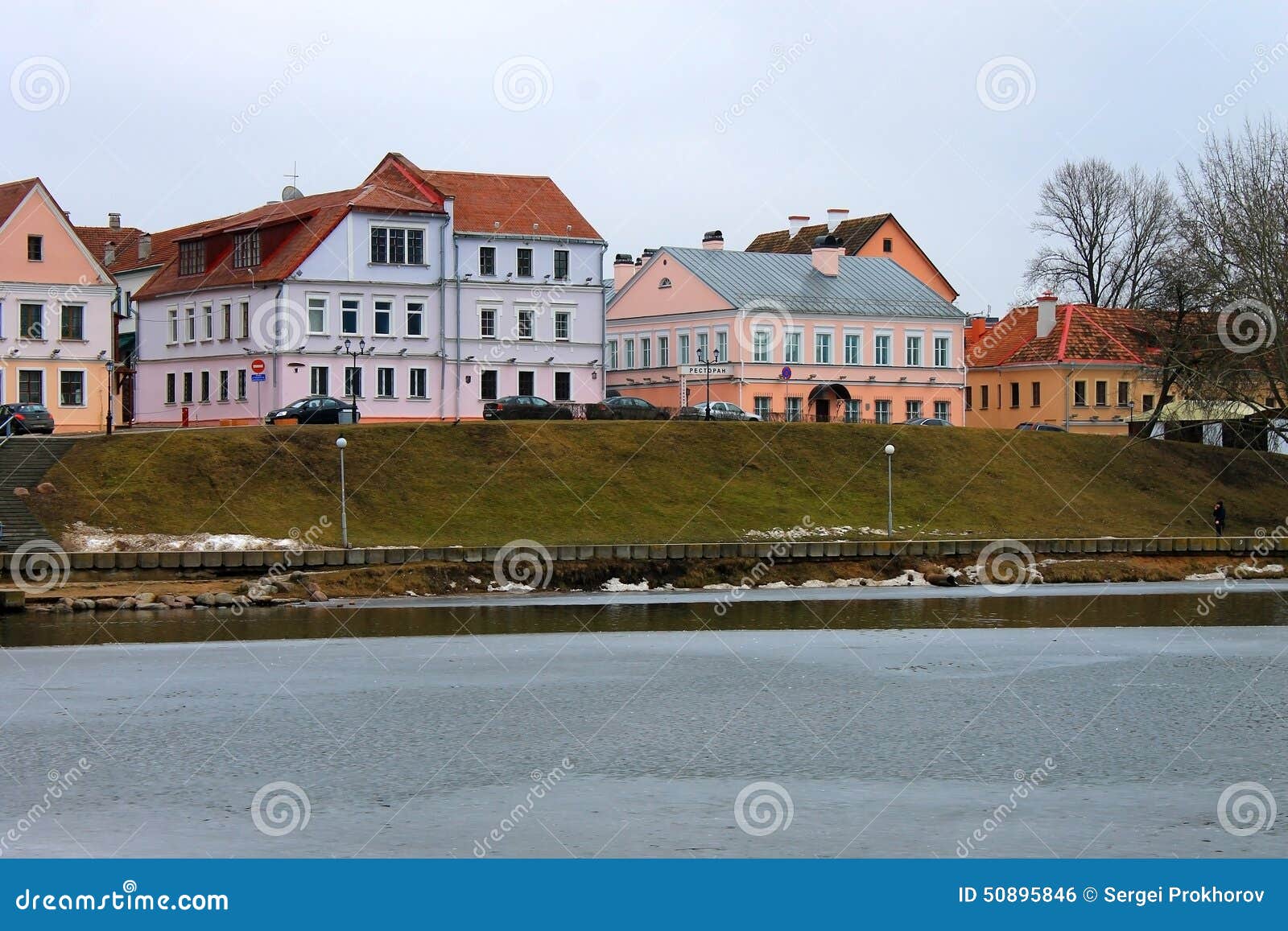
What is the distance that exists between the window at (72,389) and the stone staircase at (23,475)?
49.0ft

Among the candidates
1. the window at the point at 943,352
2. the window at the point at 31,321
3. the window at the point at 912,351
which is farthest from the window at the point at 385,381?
the window at the point at 943,352

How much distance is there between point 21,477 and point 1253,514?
169 feet

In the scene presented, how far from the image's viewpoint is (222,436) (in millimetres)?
65438

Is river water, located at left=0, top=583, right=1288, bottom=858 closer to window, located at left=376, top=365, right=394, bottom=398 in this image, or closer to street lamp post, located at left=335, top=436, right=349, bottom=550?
street lamp post, located at left=335, top=436, right=349, bottom=550

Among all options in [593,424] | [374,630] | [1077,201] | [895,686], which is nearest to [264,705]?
[895,686]

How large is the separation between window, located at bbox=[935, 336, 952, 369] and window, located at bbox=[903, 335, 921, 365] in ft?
3.97

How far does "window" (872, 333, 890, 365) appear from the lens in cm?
9656

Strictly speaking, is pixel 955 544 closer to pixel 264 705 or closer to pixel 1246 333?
pixel 1246 333

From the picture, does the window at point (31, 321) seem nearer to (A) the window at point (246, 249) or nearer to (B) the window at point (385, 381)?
(A) the window at point (246, 249)

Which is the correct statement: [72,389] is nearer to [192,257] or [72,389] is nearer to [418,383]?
[192,257]

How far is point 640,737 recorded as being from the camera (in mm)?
25750

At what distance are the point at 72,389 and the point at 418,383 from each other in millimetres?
16036

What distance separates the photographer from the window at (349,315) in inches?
3228

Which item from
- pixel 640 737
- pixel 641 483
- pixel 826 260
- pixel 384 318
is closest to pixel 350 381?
pixel 384 318
